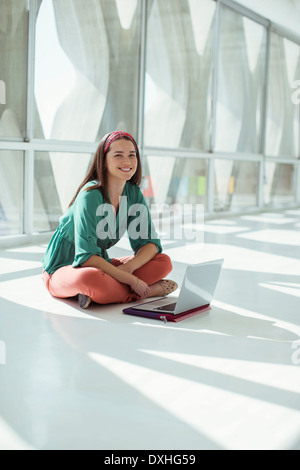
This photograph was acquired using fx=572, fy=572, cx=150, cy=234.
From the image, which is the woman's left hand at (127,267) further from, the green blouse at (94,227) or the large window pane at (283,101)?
the large window pane at (283,101)

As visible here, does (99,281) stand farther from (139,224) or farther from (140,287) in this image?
(139,224)

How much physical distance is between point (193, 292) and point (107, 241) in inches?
29.7

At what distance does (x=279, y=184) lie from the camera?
13.9m

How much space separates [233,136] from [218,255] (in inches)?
234

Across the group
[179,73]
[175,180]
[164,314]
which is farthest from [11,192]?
[179,73]

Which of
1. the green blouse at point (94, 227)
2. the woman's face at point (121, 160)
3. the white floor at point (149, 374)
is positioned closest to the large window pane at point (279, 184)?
the white floor at point (149, 374)

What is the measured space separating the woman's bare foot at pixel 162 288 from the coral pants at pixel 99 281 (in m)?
0.04

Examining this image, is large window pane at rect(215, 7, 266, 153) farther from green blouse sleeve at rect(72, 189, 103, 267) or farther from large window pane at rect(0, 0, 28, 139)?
green blouse sleeve at rect(72, 189, 103, 267)

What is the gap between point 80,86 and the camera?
786 cm

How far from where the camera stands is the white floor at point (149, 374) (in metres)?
2.02

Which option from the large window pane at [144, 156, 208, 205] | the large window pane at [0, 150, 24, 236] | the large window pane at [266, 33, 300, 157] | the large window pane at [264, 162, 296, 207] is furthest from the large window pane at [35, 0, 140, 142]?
the large window pane at [264, 162, 296, 207]
